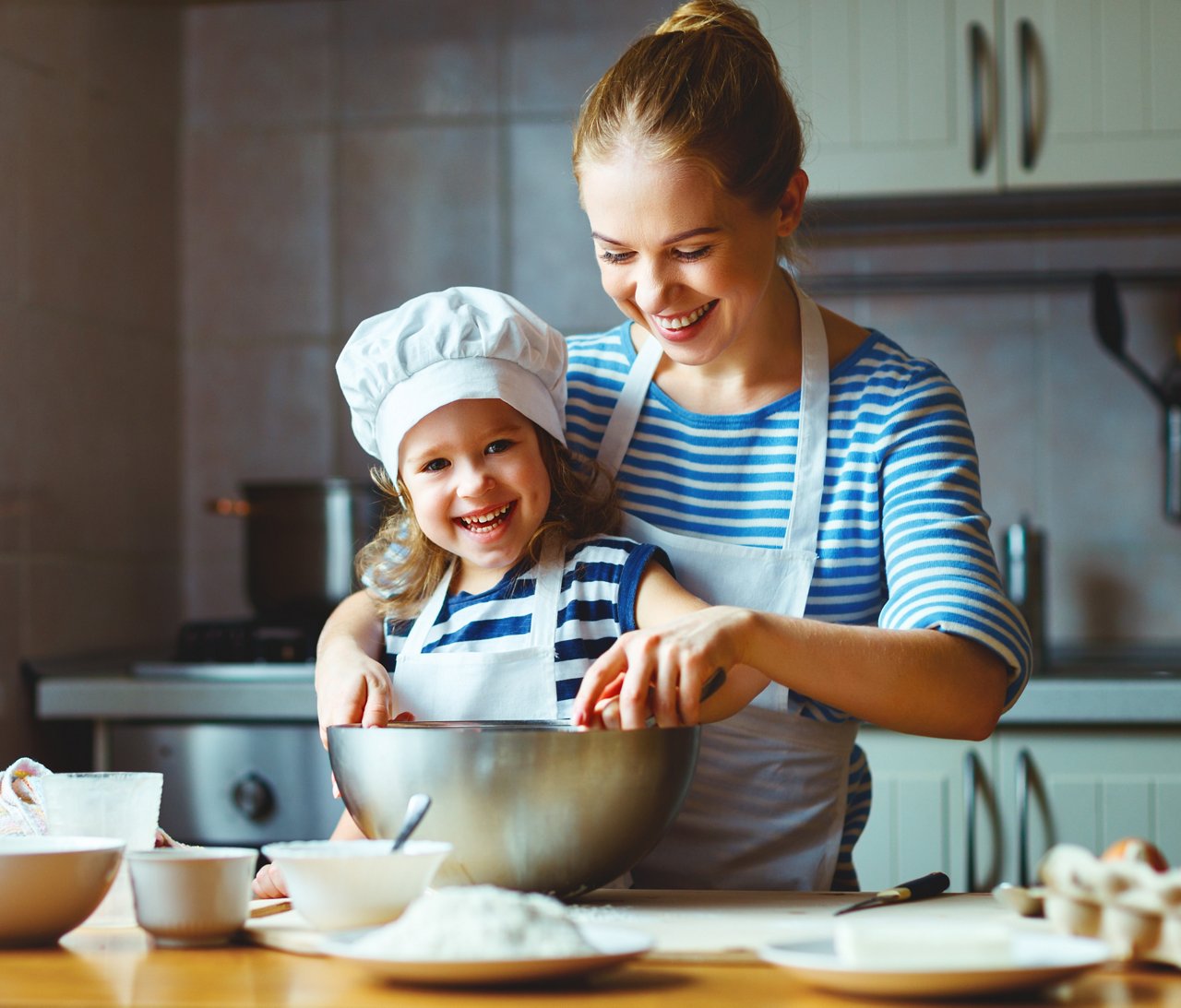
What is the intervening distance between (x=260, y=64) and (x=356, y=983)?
2.40 meters

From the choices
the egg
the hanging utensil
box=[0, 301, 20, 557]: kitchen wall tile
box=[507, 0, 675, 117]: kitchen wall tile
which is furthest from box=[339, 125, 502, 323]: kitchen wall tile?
the egg

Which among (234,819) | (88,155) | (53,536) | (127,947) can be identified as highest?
(88,155)

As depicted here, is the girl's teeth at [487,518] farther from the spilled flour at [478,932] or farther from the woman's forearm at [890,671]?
the spilled flour at [478,932]

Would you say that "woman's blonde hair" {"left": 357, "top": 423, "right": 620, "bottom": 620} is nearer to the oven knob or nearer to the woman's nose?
the woman's nose

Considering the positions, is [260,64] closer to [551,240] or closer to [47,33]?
[47,33]

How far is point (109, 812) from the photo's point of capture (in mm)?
Result: 943

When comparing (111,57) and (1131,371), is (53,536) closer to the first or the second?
(111,57)

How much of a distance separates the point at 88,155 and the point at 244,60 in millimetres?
438

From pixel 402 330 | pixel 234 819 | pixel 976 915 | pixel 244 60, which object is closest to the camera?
pixel 976 915

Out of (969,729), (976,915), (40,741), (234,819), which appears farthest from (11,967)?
(40,741)

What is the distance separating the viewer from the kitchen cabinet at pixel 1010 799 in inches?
79.3

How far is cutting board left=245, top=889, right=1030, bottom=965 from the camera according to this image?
82 cm

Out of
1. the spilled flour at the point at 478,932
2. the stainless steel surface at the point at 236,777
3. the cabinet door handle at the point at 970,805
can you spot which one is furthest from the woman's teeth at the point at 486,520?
the cabinet door handle at the point at 970,805

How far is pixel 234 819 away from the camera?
7.06ft
